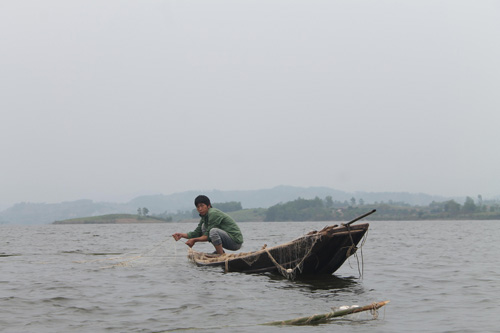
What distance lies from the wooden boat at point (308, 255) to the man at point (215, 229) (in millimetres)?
676

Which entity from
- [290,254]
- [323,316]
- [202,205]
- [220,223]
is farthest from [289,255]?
[323,316]

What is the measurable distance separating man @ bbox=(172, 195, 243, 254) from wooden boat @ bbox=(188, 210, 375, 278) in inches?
26.6

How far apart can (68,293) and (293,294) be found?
4.97 m

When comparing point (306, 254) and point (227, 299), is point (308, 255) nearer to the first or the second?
point (306, 254)

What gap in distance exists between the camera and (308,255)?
43.6 feet

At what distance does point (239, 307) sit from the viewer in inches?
394

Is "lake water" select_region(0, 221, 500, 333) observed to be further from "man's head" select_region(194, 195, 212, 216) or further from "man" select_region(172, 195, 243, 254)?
"man's head" select_region(194, 195, 212, 216)

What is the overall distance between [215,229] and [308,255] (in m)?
3.31

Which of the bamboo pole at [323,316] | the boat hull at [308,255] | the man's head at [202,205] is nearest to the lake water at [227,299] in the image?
the bamboo pole at [323,316]

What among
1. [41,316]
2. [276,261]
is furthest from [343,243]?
[41,316]

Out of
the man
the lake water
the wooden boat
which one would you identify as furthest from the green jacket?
the lake water

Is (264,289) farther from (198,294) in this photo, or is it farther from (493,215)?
(493,215)

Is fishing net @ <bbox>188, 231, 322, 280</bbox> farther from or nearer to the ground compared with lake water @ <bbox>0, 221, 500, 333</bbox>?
farther from the ground

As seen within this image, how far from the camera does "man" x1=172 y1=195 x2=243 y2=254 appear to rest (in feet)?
50.9
